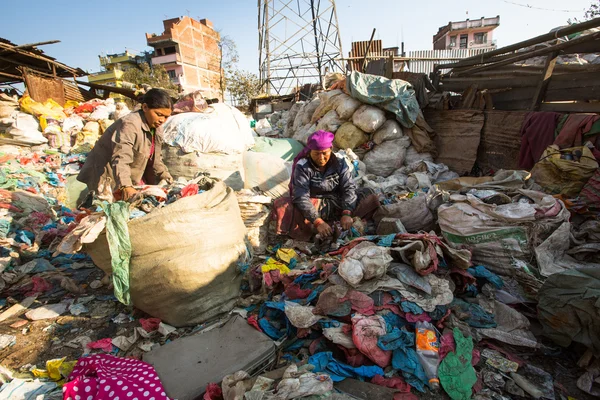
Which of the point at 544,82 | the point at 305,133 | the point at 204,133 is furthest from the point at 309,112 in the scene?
the point at 544,82

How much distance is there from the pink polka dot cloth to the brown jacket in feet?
4.57

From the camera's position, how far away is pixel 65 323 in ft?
6.85

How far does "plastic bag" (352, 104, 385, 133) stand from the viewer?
4.63 meters

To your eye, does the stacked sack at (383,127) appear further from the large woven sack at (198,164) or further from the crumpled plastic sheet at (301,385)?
the crumpled plastic sheet at (301,385)

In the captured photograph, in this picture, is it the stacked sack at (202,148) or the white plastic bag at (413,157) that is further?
the white plastic bag at (413,157)

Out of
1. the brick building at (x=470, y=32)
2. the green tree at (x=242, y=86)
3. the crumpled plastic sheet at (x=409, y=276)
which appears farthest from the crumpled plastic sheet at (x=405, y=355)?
the brick building at (x=470, y=32)

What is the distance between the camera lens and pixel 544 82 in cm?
348

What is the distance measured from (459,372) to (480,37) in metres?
41.9

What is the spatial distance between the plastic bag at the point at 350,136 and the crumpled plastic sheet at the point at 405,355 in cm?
359

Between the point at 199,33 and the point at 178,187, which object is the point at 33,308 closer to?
the point at 178,187

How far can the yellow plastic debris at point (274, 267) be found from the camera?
2350 mm

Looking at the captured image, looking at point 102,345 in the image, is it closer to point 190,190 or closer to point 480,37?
point 190,190

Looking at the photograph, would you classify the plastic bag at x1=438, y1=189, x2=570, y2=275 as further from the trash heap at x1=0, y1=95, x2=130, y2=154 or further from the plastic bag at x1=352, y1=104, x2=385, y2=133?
the trash heap at x1=0, y1=95, x2=130, y2=154

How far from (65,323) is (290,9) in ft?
44.8
